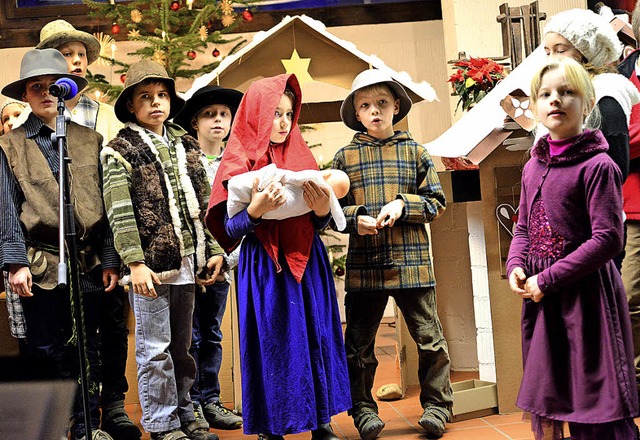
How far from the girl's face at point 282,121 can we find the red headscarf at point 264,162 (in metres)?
0.04

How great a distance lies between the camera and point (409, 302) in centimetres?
383

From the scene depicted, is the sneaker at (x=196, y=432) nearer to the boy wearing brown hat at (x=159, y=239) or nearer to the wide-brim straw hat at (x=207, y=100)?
the boy wearing brown hat at (x=159, y=239)

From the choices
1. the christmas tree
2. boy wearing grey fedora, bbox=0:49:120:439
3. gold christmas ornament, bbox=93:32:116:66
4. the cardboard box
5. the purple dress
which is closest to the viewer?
the purple dress

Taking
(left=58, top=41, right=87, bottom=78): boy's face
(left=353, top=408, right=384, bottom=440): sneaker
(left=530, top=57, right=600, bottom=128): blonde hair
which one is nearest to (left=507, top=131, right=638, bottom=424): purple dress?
(left=530, top=57, right=600, bottom=128): blonde hair

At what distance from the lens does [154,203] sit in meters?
3.63

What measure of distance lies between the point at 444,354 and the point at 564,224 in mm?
1148

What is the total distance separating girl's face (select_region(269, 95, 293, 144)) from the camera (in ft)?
11.2

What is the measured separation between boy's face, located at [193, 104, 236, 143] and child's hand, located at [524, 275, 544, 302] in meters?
1.99

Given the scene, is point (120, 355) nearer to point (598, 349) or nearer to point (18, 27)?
point (598, 349)

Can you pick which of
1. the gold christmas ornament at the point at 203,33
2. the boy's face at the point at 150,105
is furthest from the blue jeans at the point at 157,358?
the gold christmas ornament at the point at 203,33

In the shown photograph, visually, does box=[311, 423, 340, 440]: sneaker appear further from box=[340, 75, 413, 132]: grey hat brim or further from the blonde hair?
the blonde hair

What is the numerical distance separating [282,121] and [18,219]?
3.76ft

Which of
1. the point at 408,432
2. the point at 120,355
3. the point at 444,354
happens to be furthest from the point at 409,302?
the point at 120,355

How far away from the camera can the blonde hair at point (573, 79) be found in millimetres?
2904
